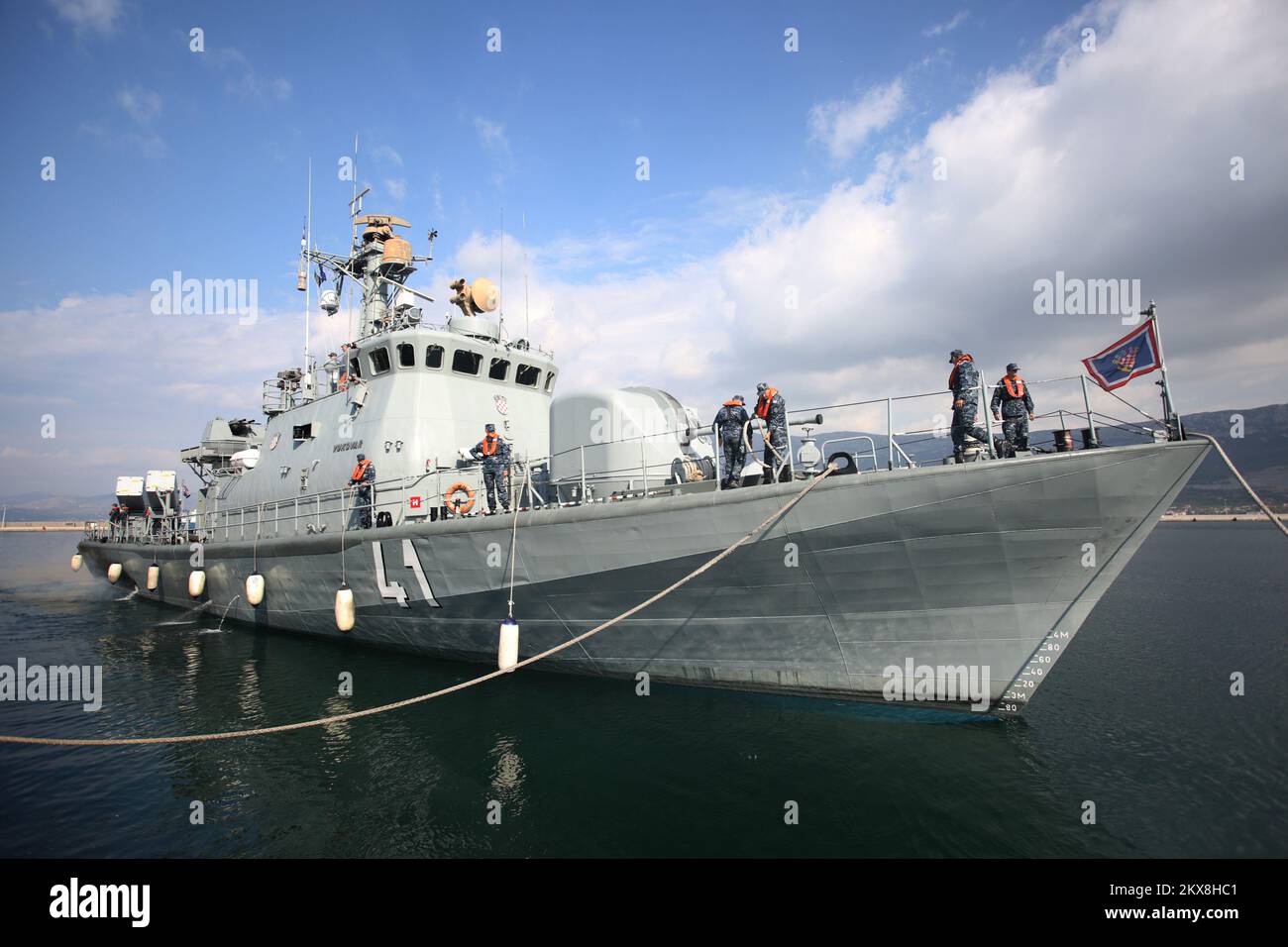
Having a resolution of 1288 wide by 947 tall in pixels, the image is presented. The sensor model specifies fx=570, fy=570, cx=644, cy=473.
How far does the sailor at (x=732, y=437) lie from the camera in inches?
282

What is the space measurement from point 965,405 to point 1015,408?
23.5 inches

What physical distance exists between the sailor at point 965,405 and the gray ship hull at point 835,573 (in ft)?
2.07

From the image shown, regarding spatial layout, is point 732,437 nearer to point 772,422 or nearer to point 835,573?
point 772,422

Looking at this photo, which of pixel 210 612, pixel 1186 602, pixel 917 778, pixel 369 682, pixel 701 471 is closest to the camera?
pixel 917 778

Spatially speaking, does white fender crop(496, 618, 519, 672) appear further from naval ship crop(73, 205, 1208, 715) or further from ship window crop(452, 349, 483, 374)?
ship window crop(452, 349, 483, 374)


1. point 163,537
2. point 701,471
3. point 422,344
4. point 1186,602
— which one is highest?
point 422,344

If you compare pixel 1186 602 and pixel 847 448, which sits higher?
pixel 847 448

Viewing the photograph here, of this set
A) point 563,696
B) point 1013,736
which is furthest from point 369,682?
point 1013,736

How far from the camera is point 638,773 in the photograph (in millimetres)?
5922

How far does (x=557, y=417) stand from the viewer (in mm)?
9203

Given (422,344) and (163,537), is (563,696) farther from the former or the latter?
(163,537)

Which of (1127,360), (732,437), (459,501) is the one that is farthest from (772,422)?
(459,501)

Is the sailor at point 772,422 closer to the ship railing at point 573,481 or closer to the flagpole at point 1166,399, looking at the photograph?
the ship railing at point 573,481
